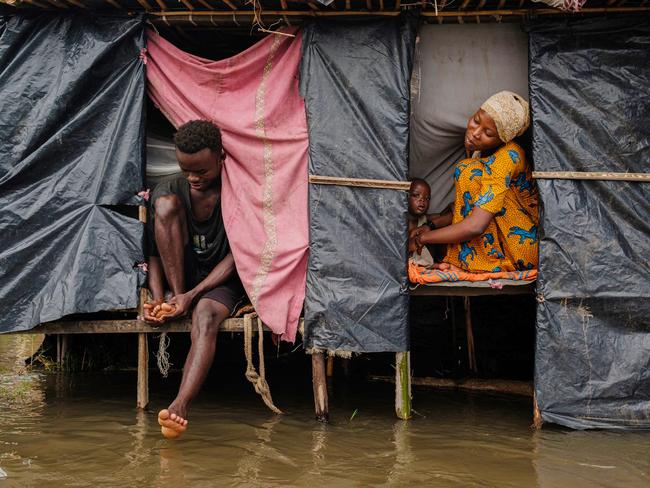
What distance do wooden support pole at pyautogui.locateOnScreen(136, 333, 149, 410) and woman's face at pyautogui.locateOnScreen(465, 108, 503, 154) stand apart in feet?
8.21

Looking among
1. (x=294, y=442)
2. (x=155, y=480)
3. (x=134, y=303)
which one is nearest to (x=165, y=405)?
(x=134, y=303)

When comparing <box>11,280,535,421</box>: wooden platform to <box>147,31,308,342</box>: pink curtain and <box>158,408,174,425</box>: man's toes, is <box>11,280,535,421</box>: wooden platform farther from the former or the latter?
<box>158,408,174,425</box>: man's toes

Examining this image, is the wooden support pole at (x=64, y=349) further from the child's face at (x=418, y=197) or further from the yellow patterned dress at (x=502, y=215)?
the yellow patterned dress at (x=502, y=215)

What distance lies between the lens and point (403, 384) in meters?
4.68

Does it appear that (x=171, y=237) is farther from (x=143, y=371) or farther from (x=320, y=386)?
(x=320, y=386)

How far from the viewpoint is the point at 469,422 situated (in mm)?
4812

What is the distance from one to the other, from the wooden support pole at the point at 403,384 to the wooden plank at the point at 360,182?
1.05 metres

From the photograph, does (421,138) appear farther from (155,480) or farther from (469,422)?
(155,480)

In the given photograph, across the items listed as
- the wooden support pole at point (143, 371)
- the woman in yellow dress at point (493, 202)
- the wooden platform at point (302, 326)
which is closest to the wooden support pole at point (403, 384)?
the wooden platform at point (302, 326)

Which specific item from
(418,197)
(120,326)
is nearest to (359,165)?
(418,197)

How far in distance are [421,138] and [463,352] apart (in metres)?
2.39

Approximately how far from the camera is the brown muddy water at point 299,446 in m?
3.61

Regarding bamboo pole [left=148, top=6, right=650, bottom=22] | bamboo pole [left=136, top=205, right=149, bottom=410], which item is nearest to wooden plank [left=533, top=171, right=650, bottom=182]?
bamboo pole [left=148, top=6, right=650, bottom=22]

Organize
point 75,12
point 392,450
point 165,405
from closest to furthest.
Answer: point 392,450
point 75,12
point 165,405
